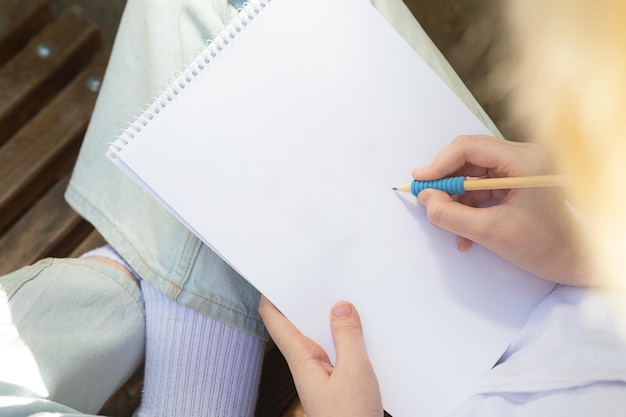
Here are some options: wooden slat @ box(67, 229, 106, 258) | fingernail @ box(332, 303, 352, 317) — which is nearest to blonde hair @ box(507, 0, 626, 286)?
fingernail @ box(332, 303, 352, 317)

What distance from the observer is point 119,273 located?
1.57ft

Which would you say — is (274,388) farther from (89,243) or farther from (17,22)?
(17,22)

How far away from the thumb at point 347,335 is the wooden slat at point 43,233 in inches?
14.2

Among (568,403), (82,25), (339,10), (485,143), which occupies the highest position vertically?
(82,25)

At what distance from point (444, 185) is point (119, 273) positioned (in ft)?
0.83

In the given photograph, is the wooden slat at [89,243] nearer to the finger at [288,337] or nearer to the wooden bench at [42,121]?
the wooden bench at [42,121]

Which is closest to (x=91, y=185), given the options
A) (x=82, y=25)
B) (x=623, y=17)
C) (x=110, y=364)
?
(x=110, y=364)

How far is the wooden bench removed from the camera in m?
0.65

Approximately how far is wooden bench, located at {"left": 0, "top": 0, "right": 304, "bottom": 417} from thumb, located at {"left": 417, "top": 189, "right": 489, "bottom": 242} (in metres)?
0.39

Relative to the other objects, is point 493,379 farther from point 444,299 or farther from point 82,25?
point 82,25

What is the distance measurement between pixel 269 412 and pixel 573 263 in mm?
285

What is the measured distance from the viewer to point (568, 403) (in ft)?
1.19

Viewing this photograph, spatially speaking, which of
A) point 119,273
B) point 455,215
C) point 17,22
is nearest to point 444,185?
point 455,215

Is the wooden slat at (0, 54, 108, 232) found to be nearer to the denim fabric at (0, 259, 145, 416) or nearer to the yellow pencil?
the denim fabric at (0, 259, 145, 416)
